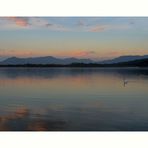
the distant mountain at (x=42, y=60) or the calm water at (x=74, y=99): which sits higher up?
the distant mountain at (x=42, y=60)

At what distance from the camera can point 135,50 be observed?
4.58 metres

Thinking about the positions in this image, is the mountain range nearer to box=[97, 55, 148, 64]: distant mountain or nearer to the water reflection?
box=[97, 55, 148, 64]: distant mountain

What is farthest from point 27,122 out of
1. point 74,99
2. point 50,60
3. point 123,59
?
point 123,59

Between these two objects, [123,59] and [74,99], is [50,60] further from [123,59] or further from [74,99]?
[123,59]

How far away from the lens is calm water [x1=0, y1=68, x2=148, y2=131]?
454 cm

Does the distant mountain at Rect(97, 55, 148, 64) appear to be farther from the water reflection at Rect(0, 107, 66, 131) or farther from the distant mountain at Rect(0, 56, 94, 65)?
the water reflection at Rect(0, 107, 66, 131)

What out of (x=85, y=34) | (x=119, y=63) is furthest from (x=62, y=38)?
(x=119, y=63)

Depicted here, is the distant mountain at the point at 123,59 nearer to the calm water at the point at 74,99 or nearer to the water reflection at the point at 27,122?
the calm water at the point at 74,99

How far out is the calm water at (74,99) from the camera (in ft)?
14.9

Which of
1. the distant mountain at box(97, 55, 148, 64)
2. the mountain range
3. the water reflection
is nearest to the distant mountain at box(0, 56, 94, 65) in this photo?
the mountain range

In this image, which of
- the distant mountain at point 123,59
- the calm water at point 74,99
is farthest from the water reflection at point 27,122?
the distant mountain at point 123,59

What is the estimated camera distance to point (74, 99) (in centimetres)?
460

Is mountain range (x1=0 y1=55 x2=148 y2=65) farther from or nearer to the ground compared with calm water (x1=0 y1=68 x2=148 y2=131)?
farther from the ground

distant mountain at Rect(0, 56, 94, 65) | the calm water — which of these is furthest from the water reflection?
distant mountain at Rect(0, 56, 94, 65)
